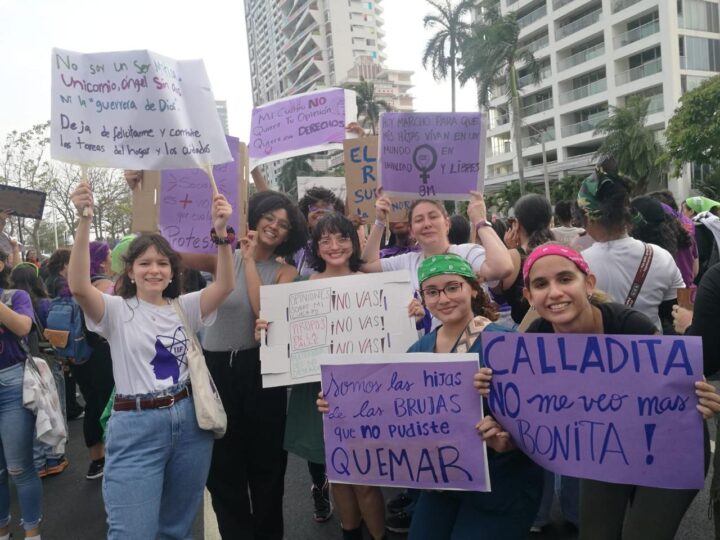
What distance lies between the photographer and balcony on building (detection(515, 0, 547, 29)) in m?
48.7

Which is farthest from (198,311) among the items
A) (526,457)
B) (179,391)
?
(526,457)

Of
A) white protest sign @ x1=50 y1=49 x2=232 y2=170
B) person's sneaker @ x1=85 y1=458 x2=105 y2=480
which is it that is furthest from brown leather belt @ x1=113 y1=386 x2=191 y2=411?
person's sneaker @ x1=85 y1=458 x2=105 y2=480

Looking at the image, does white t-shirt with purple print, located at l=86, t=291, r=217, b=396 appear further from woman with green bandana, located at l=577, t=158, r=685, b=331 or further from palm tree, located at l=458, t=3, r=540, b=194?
palm tree, located at l=458, t=3, r=540, b=194

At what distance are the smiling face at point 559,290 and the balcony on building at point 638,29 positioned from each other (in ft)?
151

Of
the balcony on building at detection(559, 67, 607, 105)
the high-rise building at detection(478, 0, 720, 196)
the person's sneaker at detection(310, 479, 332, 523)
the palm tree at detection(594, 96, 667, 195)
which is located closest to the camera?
the person's sneaker at detection(310, 479, 332, 523)

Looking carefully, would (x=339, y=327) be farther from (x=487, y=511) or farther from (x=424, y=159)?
(x=424, y=159)

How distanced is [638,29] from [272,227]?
47.1m

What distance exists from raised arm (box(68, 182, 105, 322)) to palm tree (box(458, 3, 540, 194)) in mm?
31405

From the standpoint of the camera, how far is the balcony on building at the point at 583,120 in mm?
43719

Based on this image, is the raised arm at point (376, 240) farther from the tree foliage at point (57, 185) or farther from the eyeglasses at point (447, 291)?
the tree foliage at point (57, 185)

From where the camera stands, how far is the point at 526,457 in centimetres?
219

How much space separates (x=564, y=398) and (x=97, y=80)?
8.92ft

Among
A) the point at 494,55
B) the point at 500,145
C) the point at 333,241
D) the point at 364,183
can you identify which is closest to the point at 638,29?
the point at 500,145

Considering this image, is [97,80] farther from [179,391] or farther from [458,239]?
[458,239]
